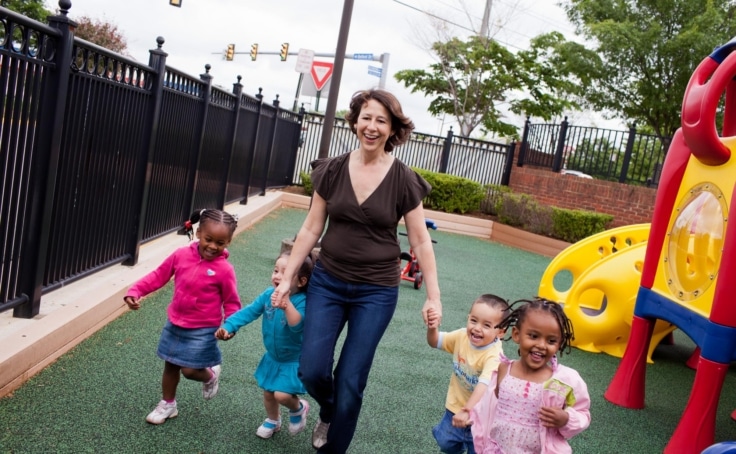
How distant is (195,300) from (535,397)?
1792 mm

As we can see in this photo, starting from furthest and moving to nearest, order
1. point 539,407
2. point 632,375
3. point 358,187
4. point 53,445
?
1. point 632,375
2. point 358,187
3. point 53,445
4. point 539,407

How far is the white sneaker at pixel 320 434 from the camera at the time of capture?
3.61 m

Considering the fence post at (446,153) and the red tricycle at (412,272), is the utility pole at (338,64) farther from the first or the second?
the fence post at (446,153)

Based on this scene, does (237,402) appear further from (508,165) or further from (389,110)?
(508,165)

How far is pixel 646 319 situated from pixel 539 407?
2.99 metres

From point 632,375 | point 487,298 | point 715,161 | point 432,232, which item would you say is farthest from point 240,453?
point 432,232

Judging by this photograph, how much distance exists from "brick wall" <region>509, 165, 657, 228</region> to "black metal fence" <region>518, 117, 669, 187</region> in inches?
16.2

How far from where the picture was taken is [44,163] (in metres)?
4.28

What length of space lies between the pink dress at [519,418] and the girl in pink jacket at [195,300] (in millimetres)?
1565

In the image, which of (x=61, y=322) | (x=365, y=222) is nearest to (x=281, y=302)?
Result: (x=365, y=222)

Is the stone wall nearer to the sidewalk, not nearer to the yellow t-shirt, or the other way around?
the sidewalk

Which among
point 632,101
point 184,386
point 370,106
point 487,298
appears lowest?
point 184,386

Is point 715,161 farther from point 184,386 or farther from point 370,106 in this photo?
point 184,386

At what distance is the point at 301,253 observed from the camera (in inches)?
136
